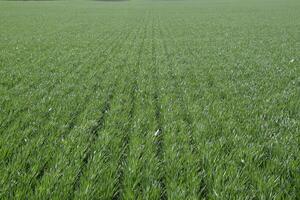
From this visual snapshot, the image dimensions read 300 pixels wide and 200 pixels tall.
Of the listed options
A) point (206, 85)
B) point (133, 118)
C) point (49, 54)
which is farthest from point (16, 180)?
point (49, 54)

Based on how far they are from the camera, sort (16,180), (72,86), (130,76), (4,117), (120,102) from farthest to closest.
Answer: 1. (130,76)
2. (72,86)
3. (120,102)
4. (4,117)
5. (16,180)

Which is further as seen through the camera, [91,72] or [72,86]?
[91,72]

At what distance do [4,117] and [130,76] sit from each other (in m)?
3.85

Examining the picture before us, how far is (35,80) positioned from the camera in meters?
6.44

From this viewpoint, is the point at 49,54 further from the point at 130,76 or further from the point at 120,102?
the point at 120,102

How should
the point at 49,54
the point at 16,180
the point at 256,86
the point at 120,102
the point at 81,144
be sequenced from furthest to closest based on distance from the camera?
the point at 49,54, the point at 256,86, the point at 120,102, the point at 81,144, the point at 16,180

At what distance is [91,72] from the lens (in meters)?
7.53

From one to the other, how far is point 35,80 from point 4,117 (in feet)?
8.36

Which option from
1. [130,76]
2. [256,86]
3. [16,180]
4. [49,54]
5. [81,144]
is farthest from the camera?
[49,54]

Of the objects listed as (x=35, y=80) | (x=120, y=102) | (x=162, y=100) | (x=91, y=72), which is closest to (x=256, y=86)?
(x=162, y=100)

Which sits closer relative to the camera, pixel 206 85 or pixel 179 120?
pixel 179 120

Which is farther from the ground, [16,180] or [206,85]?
[16,180]

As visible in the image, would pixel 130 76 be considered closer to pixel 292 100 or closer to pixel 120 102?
pixel 120 102

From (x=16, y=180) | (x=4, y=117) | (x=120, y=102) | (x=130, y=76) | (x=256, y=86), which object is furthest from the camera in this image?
(x=130, y=76)
